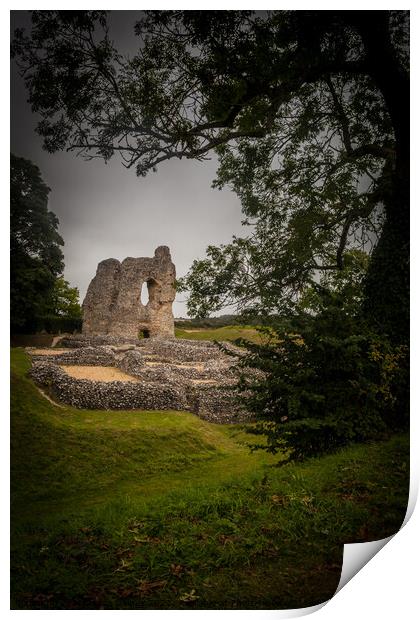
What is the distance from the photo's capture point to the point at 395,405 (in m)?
5.00

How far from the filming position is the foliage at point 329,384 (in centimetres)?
470

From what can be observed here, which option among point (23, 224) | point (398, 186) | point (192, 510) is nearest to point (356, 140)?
point (398, 186)

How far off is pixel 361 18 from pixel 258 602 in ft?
21.9

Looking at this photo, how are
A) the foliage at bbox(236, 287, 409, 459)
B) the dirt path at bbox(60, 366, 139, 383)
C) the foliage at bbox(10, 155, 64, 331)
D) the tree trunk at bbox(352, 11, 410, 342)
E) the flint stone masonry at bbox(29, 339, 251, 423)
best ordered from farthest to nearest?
1. the dirt path at bbox(60, 366, 139, 383)
2. the flint stone masonry at bbox(29, 339, 251, 423)
3. the tree trunk at bbox(352, 11, 410, 342)
4. the foliage at bbox(236, 287, 409, 459)
5. the foliage at bbox(10, 155, 64, 331)

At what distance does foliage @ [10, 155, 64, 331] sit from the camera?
14.2 feet

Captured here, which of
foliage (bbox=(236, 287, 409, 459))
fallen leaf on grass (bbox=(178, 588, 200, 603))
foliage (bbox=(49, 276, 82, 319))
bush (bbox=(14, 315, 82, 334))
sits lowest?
fallen leaf on grass (bbox=(178, 588, 200, 603))

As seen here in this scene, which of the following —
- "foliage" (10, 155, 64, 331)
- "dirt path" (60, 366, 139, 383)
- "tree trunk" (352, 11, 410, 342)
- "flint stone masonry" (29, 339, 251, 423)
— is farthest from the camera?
"dirt path" (60, 366, 139, 383)

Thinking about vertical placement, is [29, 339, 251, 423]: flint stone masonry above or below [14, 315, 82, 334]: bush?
below

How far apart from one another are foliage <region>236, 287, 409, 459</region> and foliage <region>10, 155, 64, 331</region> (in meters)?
2.81

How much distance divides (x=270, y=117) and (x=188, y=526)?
5.07 metres

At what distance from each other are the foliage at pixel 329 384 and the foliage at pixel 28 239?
111 inches

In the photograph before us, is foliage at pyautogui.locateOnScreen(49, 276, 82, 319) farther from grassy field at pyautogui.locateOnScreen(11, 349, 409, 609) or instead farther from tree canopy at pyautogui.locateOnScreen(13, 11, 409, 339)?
tree canopy at pyautogui.locateOnScreen(13, 11, 409, 339)

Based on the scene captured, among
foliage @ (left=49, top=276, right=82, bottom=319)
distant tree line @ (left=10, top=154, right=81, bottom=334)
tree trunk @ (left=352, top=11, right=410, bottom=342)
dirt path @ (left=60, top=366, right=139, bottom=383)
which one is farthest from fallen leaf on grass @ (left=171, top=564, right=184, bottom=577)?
dirt path @ (left=60, top=366, right=139, bottom=383)

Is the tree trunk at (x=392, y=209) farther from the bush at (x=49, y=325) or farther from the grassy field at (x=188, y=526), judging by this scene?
the bush at (x=49, y=325)
